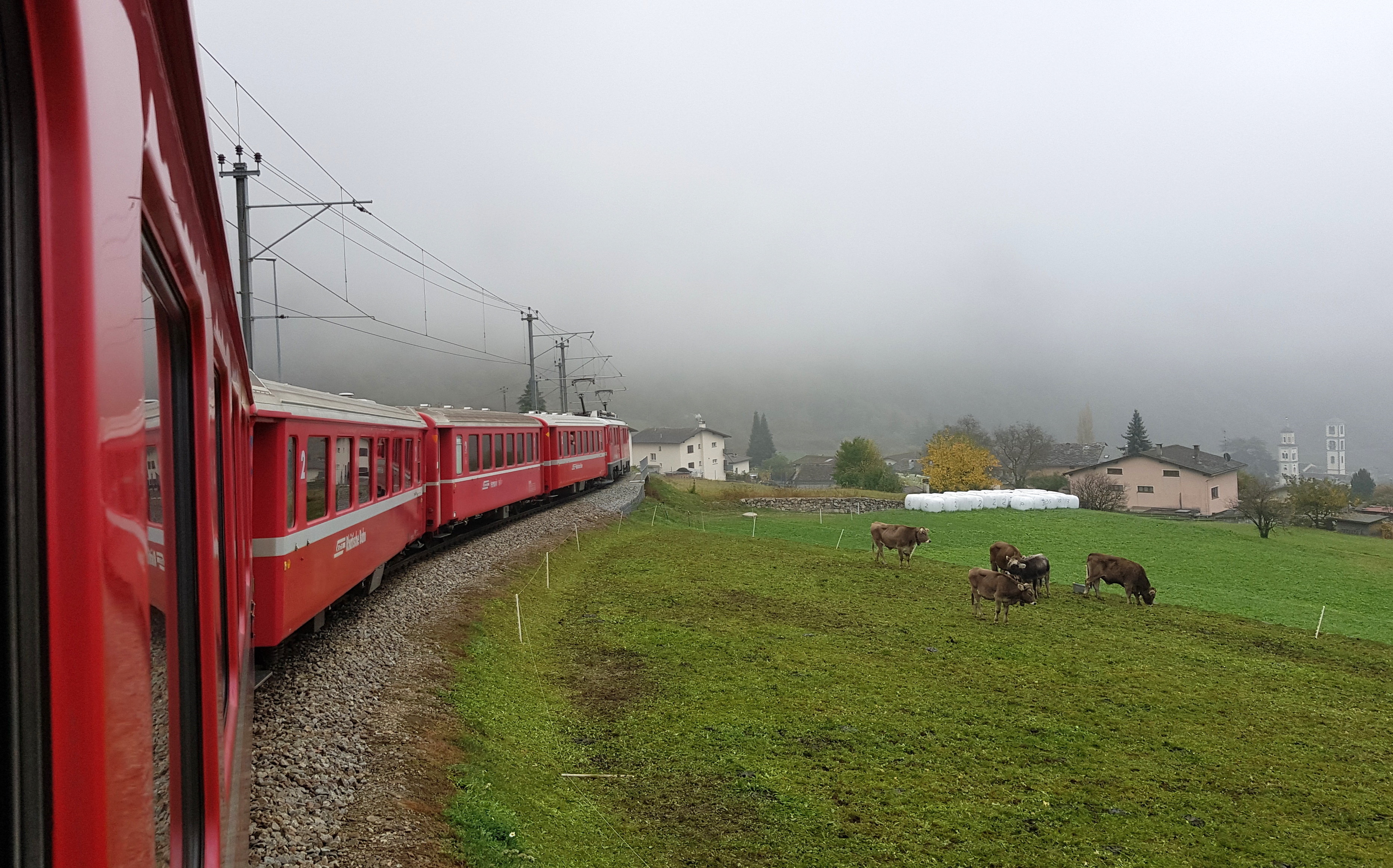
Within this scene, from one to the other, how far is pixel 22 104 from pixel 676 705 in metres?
9.55

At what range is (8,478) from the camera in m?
0.73

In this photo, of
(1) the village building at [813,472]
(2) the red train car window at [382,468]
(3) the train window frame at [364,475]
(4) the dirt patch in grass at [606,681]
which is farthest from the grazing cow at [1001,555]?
(1) the village building at [813,472]

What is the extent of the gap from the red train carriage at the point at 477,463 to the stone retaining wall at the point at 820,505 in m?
20.3

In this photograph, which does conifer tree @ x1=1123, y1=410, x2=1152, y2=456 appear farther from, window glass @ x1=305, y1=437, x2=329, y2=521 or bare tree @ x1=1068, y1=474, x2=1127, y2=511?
window glass @ x1=305, y1=437, x2=329, y2=521

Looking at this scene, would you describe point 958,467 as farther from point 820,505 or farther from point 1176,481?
point 820,505

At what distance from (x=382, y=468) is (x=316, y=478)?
2964 millimetres

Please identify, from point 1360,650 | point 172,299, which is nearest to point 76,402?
point 172,299

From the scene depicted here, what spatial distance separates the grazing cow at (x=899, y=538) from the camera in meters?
20.5

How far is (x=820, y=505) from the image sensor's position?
1718 inches

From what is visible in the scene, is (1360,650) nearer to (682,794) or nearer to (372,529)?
(682,794)

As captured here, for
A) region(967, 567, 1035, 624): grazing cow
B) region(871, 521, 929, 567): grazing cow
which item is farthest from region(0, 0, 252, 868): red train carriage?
region(871, 521, 929, 567): grazing cow

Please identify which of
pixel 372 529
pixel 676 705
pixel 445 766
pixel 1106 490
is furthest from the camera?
pixel 1106 490

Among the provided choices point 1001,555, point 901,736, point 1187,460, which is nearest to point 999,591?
point 1001,555

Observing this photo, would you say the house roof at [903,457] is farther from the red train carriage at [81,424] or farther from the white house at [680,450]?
the red train carriage at [81,424]
